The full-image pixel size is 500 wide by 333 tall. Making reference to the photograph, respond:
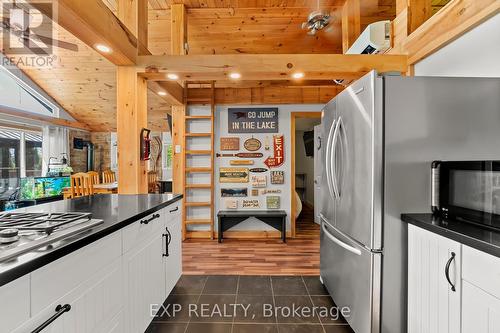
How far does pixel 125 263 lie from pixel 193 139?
3.11 metres

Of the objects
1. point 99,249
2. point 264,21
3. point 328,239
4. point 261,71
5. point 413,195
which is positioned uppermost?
point 264,21

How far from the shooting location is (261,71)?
8.57 ft

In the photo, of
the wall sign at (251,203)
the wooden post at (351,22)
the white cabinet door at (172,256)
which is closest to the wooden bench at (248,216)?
the wall sign at (251,203)

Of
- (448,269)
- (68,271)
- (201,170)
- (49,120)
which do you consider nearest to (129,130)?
(68,271)

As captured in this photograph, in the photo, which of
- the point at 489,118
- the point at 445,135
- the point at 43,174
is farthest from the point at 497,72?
the point at 43,174

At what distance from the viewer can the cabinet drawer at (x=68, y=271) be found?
33.7 inches

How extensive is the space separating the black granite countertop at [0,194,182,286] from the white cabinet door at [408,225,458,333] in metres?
1.64

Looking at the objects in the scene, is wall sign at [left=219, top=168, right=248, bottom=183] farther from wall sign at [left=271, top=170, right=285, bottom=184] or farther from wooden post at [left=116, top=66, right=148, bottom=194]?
wooden post at [left=116, top=66, right=148, bottom=194]

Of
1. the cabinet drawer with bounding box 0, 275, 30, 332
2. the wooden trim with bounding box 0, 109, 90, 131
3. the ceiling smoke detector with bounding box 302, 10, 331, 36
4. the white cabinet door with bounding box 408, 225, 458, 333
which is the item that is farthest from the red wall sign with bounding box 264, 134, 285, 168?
the wooden trim with bounding box 0, 109, 90, 131

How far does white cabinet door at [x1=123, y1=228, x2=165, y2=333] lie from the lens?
1481 millimetres

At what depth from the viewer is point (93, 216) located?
1.52 metres

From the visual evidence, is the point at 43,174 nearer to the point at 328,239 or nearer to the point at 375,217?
the point at 328,239

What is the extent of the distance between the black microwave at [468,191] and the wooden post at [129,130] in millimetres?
2429

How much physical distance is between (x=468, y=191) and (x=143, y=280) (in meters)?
1.94
